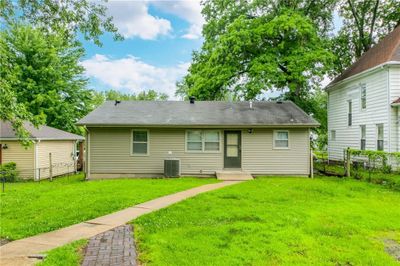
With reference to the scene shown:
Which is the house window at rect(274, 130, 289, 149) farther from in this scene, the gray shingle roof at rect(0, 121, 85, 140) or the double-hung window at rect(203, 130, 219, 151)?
the gray shingle roof at rect(0, 121, 85, 140)

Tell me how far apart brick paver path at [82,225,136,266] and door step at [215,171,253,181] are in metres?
7.84

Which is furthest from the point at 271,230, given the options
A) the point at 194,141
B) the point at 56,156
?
the point at 56,156

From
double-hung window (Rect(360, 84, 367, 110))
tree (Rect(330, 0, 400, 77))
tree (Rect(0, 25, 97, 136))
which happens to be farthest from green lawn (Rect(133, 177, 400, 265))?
tree (Rect(0, 25, 97, 136))

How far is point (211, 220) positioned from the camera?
20.5ft

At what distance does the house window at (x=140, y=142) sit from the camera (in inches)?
558

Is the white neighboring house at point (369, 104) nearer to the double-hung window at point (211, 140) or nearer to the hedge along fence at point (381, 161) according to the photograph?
the hedge along fence at point (381, 161)

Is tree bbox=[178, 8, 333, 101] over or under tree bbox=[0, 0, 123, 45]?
over

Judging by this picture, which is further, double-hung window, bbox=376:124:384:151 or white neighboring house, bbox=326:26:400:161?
double-hung window, bbox=376:124:384:151

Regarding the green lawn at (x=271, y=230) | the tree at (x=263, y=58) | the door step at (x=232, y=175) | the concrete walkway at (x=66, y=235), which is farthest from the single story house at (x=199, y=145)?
the concrete walkway at (x=66, y=235)

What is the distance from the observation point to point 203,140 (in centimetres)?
1434

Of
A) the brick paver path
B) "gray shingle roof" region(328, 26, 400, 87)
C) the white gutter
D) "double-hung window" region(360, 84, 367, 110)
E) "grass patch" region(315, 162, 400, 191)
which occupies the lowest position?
the brick paver path

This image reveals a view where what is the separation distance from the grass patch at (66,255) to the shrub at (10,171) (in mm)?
12920

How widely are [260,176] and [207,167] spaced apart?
2.51m

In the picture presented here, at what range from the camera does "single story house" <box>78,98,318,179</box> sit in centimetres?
1399
